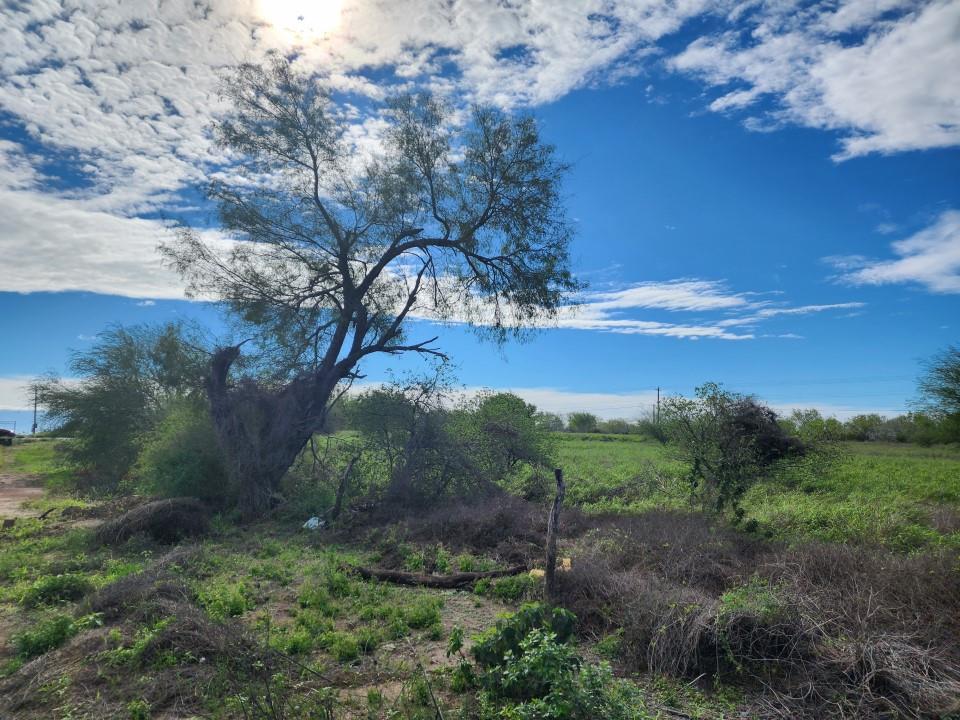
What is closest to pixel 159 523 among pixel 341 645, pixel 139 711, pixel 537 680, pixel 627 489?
pixel 341 645

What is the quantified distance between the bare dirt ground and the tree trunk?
22.3ft

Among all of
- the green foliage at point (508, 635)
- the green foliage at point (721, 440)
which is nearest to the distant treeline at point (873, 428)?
the green foliage at point (721, 440)

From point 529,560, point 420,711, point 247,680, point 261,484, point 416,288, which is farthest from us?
point 416,288

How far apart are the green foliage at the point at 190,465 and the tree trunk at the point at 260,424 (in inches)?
29.7

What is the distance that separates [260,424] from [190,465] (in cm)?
216

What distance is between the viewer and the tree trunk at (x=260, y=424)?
15633 mm

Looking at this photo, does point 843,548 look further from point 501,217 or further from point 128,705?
point 501,217

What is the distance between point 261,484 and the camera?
15.9 meters

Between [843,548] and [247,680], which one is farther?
[843,548]

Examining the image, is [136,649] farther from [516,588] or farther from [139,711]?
[516,588]

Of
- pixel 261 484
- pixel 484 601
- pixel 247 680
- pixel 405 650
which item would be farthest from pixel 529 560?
pixel 261 484

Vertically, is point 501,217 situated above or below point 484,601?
above

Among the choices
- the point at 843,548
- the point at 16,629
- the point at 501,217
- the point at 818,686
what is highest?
the point at 501,217

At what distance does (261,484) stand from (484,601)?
9967mm
